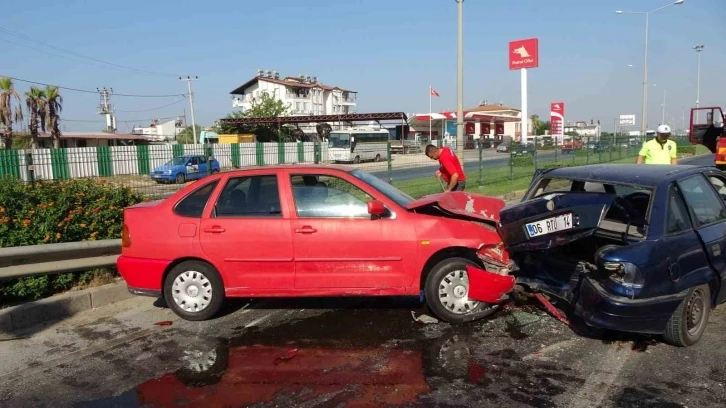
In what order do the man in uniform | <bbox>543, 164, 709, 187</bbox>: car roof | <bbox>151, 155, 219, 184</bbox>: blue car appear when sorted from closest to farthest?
<bbox>543, 164, 709, 187</bbox>: car roof < the man in uniform < <bbox>151, 155, 219, 184</bbox>: blue car

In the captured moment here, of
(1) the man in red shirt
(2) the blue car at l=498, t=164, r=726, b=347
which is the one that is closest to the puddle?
(2) the blue car at l=498, t=164, r=726, b=347

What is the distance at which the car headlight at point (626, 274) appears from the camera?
4156 millimetres

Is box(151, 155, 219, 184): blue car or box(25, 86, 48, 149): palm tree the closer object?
box(151, 155, 219, 184): blue car

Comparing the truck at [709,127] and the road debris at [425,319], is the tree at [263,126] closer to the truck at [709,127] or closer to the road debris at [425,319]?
the truck at [709,127]

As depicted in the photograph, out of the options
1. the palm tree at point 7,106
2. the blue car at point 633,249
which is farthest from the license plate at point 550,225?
the palm tree at point 7,106

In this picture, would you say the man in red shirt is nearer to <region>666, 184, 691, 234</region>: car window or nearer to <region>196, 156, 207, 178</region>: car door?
<region>666, 184, 691, 234</region>: car window

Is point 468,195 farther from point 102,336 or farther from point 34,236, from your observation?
point 34,236

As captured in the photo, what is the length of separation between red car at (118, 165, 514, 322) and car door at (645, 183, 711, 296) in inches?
49.2

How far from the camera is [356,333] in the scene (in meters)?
5.04

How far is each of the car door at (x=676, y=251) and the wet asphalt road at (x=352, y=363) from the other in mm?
569

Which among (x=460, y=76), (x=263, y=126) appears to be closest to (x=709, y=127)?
(x=460, y=76)

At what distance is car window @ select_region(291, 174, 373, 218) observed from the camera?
526 centimetres

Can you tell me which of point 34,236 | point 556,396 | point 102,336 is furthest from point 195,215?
point 556,396

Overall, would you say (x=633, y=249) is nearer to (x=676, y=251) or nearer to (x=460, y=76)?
(x=676, y=251)
